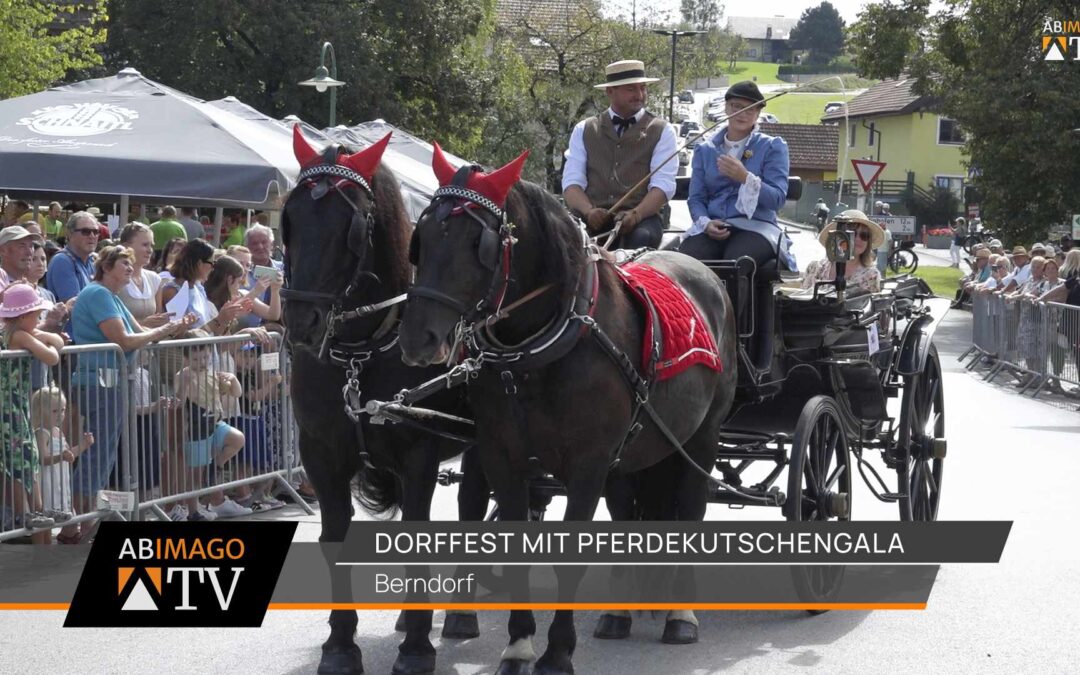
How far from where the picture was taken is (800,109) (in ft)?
388

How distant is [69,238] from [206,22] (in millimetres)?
25778

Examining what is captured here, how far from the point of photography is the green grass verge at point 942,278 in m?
42.5

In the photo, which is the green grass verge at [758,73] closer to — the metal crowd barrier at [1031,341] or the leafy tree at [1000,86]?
the leafy tree at [1000,86]

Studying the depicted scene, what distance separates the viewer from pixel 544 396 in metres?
5.30

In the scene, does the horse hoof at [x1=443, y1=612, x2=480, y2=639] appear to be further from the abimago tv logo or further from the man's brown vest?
the man's brown vest

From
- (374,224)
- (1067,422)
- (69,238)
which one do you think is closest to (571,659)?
(374,224)

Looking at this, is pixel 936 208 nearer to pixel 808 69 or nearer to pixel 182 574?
pixel 182 574

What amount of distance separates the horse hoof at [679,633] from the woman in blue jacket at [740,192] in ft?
6.68

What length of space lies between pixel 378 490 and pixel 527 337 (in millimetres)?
1405

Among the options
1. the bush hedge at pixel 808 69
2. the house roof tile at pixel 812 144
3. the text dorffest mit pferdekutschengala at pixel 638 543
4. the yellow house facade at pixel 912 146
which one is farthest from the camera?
the bush hedge at pixel 808 69

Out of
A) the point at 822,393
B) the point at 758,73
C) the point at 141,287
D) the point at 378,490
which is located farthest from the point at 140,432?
the point at 758,73

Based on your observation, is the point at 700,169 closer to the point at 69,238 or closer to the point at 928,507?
the point at 928,507

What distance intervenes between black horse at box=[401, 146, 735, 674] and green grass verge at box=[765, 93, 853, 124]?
10480 centimetres

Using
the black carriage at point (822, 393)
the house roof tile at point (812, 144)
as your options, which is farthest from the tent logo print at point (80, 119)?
the house roof tile at point (812, 144)
